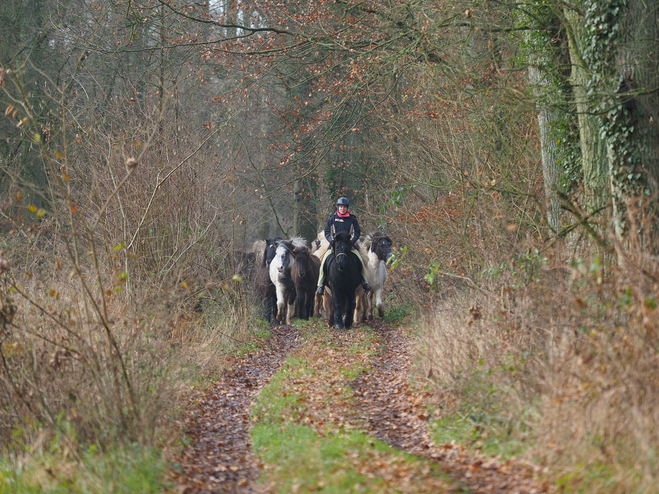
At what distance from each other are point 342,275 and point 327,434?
888cm

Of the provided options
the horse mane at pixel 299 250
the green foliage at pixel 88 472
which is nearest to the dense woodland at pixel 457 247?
the green foliage at pixel 88 472

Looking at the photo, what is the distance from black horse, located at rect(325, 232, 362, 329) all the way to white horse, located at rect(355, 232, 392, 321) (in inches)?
31.1

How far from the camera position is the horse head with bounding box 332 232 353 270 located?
54.5ft

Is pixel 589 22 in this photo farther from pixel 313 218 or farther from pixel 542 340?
pixel 313 218

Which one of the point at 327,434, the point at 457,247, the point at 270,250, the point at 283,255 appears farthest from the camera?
the point at 270,250

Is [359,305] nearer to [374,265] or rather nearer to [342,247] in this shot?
[374,265]

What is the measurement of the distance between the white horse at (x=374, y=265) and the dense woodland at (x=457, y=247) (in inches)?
28.8

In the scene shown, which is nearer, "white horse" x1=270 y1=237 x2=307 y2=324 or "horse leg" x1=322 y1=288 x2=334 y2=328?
"horse leg" x1=322 y1=288 x2=334 y2=328

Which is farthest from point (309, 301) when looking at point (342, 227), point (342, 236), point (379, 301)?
point (342, 236)

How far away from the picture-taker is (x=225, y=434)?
8.47 m

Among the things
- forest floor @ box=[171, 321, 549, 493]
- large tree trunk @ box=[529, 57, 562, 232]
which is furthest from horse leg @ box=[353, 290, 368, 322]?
large tree trunk @ box=[529, 57, 562, 232]

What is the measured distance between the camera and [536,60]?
1158 centimetres

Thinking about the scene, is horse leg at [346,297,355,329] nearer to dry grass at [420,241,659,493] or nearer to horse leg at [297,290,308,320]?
horse leg at [297,290,308,320]

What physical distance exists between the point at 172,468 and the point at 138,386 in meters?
1.34
